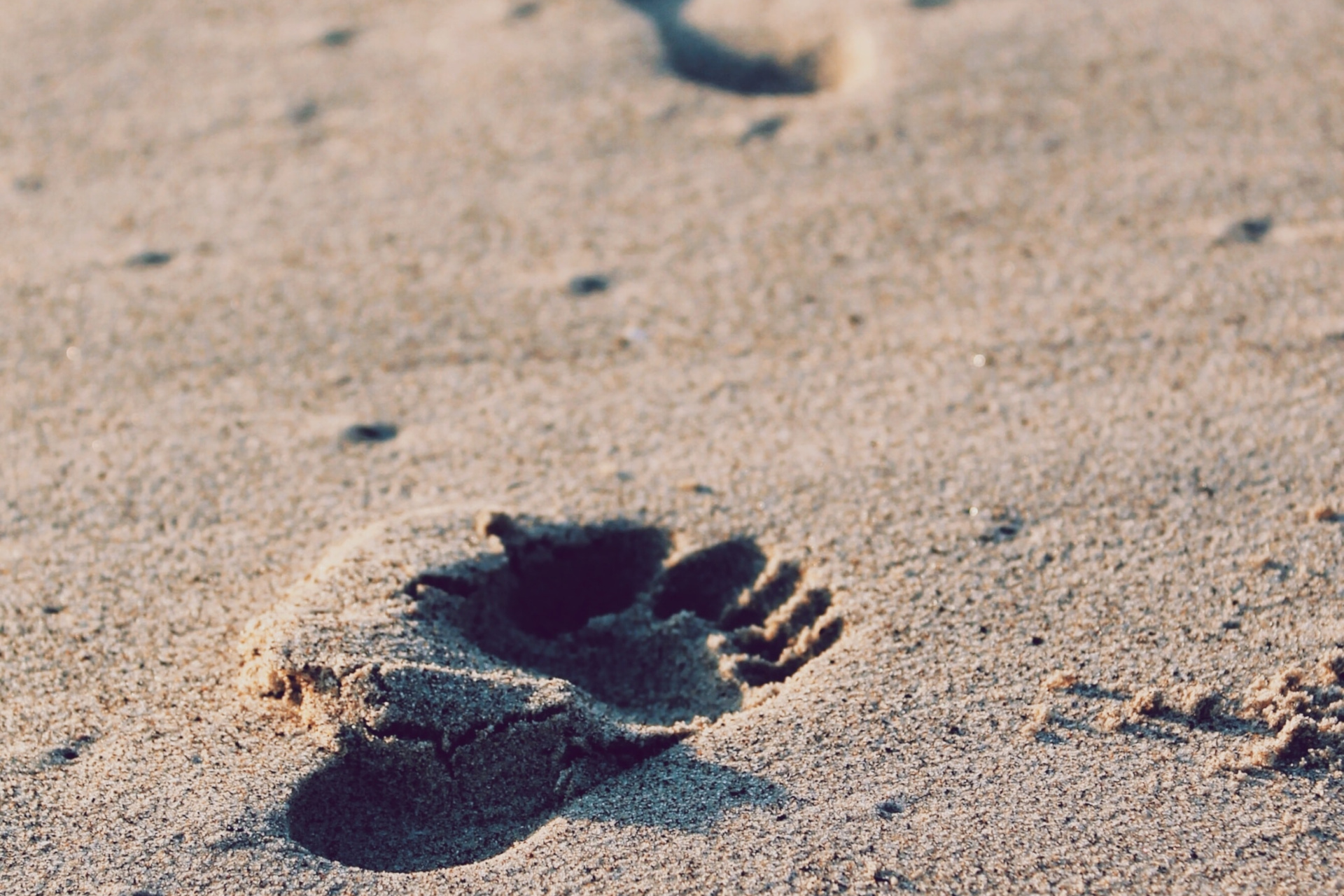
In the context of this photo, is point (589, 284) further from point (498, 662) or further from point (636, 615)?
point (498, 662)

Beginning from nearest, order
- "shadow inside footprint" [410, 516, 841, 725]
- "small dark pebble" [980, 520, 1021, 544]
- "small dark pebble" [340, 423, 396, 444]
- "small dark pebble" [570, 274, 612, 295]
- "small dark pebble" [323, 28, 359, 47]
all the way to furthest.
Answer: "shadow inside footprint" [410, 516, 841, 725] → "small dark pebble" [980, 520, 1021, 544] → "small dark pebble" [340, 423, 396, 444] → "small dark pebble" [570, 274, 612, 295] → "small dark pebble" [323, 28, 359, 47]

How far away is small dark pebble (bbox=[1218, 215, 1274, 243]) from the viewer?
230 centimetres

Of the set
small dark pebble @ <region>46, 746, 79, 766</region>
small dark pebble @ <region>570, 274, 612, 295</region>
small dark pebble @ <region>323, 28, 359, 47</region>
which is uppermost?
small dark pebble @ <region>323, 28, 359, 47</region>

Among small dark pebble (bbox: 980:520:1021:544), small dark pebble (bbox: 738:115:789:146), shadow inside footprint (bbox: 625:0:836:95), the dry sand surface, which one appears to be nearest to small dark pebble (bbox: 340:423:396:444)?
the dry sand surface

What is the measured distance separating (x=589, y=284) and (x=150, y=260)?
748 mm

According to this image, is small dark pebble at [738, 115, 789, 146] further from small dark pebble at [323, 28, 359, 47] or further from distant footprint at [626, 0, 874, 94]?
small dark pebble at [323, 28, 359, 47]

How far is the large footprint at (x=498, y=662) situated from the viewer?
1496 mm

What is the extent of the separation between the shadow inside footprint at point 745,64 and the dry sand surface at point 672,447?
0.01 meters

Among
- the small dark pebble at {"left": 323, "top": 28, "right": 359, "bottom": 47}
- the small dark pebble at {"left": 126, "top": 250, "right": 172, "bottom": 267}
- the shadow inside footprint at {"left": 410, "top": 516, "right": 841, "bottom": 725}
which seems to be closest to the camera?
the shadow inside footprint at {"left": 410, "top": 516, "right": 841, "bottom": 725}

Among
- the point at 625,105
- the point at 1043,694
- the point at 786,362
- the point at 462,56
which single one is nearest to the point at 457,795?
the point at 1043,694

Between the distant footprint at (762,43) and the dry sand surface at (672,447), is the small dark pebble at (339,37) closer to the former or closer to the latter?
the dry sand surface at (672,447)

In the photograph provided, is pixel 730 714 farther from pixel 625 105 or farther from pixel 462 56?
pixel 462 56

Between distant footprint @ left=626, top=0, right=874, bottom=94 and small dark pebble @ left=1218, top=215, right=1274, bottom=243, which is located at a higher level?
distant footprint @ left=626, top=0, right=874, bottom=94

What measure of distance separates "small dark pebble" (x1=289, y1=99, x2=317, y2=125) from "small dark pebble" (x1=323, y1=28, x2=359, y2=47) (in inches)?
8.6
